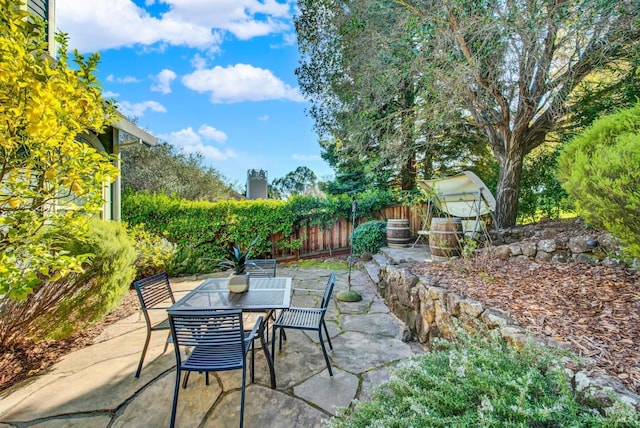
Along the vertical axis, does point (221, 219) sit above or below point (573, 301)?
above

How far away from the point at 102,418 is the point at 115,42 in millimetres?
6788

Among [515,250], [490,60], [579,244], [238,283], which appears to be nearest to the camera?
[238,283]

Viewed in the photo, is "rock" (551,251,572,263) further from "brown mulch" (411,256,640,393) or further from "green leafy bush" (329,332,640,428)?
"green leafy bush" (329,332,640,428)

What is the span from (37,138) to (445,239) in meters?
4.11

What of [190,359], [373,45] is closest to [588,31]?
[373,45]

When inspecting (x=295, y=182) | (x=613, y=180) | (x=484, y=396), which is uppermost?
(x=295, y=182)

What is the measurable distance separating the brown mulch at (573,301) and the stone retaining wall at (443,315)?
9cm

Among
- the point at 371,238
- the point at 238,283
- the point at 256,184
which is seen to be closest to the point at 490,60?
the point at 371,238

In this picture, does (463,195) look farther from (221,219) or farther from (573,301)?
(221,219)

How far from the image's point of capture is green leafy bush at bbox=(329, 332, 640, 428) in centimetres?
104

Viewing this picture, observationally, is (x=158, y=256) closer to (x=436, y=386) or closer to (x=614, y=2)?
(x=436, y=386)

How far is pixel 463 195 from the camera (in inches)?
209

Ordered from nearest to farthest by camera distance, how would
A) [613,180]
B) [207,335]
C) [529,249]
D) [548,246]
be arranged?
[207,335] < [613,180] < [548,246] < [529,249]

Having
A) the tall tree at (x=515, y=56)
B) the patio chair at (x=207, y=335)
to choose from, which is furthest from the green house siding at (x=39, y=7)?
the tall tree at (x=515, y=56)
